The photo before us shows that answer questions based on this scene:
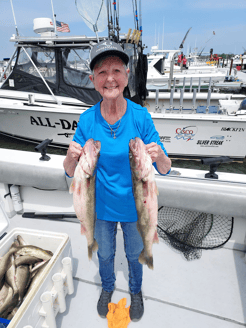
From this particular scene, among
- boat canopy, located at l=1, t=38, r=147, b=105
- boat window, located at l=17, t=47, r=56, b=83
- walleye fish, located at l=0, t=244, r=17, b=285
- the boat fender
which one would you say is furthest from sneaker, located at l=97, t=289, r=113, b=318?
boat window, located at l=17, t=47, r=56, b=83

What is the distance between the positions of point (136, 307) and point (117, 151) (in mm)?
1576

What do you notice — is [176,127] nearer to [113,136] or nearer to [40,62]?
[40,62]

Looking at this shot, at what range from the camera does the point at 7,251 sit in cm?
215

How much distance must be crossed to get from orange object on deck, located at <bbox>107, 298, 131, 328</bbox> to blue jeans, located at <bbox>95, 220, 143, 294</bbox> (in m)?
0.20

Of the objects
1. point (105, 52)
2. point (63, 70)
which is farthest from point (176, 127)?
point (105, 52)

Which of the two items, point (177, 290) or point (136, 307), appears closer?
point (136, 307)

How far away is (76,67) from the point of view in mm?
7125

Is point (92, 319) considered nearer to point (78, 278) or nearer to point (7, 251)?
point (78, 278)

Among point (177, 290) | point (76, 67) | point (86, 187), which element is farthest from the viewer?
point (76, 67)

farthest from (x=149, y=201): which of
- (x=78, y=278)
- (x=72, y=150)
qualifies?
(x=78, y=278)

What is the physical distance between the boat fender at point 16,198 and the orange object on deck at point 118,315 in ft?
6.90

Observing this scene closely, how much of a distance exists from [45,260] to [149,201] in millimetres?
1324

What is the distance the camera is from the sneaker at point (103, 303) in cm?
201

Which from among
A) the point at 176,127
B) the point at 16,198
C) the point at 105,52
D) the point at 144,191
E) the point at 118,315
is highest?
the point at 105,52
